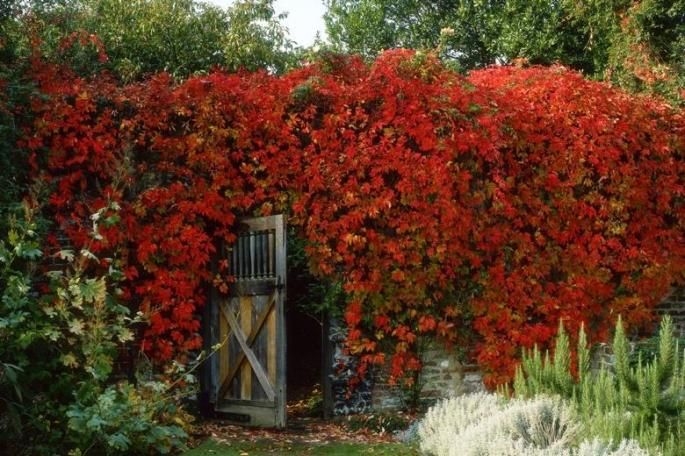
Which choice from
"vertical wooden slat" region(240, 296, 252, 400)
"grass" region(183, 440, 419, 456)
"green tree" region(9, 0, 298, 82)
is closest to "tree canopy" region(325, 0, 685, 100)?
"green tree" region(9, 0, 298, 82)

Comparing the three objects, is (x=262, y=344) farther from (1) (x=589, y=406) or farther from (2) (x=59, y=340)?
(1) (x=589, y=406)

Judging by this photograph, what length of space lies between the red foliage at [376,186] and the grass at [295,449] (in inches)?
54.7

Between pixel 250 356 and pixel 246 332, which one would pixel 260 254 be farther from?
pixel 250 356

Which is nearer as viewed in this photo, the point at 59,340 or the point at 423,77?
the point at 59,340

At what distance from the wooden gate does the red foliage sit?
0.29 meters

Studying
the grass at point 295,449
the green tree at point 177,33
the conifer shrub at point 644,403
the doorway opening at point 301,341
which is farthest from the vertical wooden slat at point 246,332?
the green tree at point 177,33

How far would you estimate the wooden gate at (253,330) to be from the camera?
8852 mm

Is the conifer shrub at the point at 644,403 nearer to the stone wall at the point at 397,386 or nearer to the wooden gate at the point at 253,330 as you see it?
the wooden gate at the point at 253,330

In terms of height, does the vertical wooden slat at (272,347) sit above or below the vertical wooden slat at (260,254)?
below

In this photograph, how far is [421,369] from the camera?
9727 millimetres

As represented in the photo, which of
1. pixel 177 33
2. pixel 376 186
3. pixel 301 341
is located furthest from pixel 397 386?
pixel 177 33

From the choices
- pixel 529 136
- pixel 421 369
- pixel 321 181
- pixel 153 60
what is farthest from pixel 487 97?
pixel 153 60

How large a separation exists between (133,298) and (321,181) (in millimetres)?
2387

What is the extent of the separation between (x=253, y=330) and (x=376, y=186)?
2.06 meters
